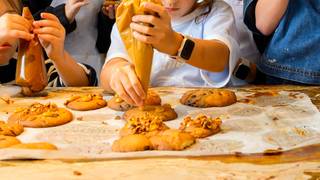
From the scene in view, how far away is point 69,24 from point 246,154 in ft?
3.22

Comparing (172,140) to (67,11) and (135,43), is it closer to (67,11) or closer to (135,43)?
(135,43)

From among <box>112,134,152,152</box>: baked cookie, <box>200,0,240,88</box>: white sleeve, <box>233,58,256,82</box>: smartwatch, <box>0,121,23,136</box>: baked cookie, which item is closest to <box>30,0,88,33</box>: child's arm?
<box>200,0,240,88</box>: white sleeve

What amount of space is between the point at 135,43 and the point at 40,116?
0.87 ft

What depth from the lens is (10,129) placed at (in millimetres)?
964

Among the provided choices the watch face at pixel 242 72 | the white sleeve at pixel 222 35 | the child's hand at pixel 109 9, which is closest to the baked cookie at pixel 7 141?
the white sleeve at pixel 222 35

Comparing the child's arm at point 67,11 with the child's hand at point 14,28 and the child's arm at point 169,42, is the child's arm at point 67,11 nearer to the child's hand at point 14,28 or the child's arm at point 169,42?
the child's hand at point 14,28

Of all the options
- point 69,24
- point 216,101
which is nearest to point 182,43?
point 216,101

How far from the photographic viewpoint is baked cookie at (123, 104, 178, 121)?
1.04m

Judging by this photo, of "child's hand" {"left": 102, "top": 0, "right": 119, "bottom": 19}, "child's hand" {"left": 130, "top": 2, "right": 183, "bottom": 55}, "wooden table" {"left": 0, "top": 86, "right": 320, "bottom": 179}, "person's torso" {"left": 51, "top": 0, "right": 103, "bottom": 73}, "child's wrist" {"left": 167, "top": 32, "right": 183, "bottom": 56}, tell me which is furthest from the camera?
"person's torso" {"left": 51, "top": 0, "right": 103, "bottom": 73}

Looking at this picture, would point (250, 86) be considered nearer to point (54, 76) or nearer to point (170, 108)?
point (170, 108)

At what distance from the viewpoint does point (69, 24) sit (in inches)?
64.7

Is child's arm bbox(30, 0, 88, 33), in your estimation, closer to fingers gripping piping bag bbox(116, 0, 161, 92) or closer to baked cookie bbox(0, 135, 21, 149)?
fingers gripping piping bag bbox(116, 0, 161, 92)

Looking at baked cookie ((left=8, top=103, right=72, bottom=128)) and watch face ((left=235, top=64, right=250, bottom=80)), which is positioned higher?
baked cookie ((left=8, top=103, right=72, bottom=128))

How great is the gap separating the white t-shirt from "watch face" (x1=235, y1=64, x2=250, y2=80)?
0.26ft
